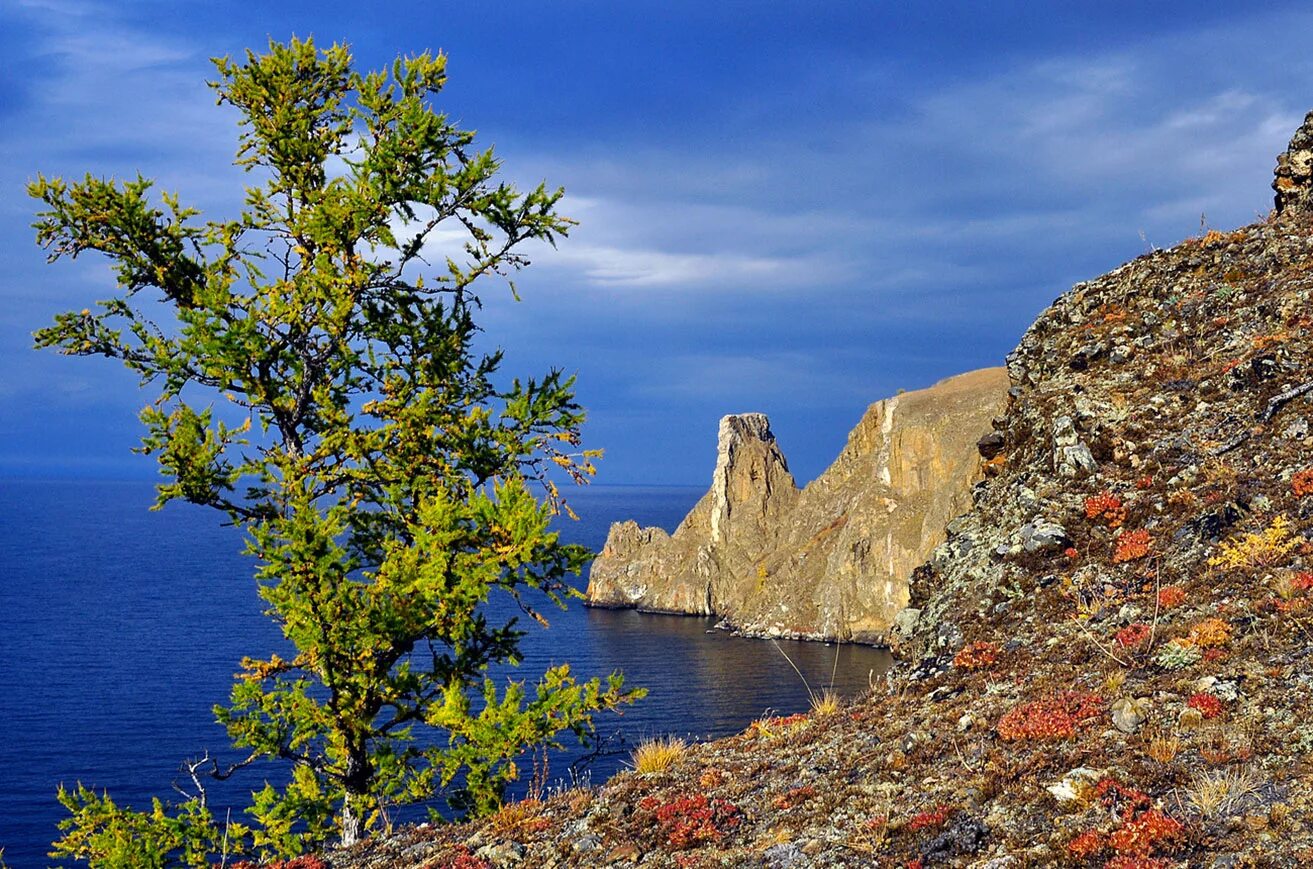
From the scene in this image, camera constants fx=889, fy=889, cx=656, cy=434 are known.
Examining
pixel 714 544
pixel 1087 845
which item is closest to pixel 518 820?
pixel 1087 845

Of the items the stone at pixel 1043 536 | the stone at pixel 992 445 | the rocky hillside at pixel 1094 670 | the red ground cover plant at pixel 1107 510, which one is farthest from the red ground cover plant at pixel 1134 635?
the stone at pixel 992 445

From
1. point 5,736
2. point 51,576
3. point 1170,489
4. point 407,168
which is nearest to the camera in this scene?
point 407,168

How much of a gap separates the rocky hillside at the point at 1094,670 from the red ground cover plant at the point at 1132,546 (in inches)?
1.5

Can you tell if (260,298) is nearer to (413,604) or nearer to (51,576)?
(413,604)

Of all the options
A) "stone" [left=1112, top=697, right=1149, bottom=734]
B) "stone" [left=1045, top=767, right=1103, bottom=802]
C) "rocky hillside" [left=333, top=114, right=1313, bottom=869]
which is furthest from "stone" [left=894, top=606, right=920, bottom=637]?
"stone" [left=1045, top=767, right=1103, bottom=802]

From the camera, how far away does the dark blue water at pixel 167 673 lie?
63.2 metres

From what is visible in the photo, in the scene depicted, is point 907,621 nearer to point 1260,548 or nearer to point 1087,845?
point 1260,548

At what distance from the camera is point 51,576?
173000mm

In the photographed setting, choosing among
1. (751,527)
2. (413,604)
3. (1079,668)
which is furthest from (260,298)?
(751,527)

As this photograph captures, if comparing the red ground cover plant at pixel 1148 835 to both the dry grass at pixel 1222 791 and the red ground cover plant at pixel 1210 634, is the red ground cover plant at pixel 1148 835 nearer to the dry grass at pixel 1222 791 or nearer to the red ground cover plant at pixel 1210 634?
the dry grass at pixel 1222 791

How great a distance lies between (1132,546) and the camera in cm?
1381

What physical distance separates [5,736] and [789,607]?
111 m

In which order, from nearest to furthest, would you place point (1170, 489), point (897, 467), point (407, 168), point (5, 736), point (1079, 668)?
point (1079, 668)
point (407, 168)
point (1170, 489)
point (5, 736)
point (897, 467)

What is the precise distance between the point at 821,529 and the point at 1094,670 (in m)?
156
